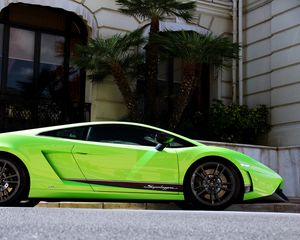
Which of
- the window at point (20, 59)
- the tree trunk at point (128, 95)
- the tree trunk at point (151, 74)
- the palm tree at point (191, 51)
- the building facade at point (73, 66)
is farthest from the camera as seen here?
the window at point (20, 59)

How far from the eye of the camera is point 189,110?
15539 mm

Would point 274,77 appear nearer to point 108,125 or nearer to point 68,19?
point 68,19

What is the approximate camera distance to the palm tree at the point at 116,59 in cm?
1234

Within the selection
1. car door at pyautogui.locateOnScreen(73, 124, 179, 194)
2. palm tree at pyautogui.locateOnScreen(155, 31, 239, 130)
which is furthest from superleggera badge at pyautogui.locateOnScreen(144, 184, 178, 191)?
palm tree at pyautogui.locateOnScreen(155, 31, 239, 130)

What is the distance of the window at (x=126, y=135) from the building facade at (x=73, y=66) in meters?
6.05

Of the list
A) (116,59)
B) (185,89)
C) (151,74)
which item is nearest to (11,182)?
(116,59)

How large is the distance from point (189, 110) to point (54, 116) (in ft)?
13.4

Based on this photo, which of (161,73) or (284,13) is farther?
(161,73)

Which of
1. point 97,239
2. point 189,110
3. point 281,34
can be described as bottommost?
point 97,239

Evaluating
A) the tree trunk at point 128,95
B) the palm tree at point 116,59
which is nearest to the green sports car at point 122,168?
the palm tree at point 116,59

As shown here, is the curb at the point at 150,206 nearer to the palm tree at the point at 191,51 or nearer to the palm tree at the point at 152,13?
the palm tree at the point at 191,51

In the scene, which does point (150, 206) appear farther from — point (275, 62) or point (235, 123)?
point (275, 62)

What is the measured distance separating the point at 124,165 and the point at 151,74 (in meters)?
6.04

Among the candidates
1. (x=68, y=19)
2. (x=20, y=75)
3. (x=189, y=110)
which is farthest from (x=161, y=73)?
(x=20, y=75)
